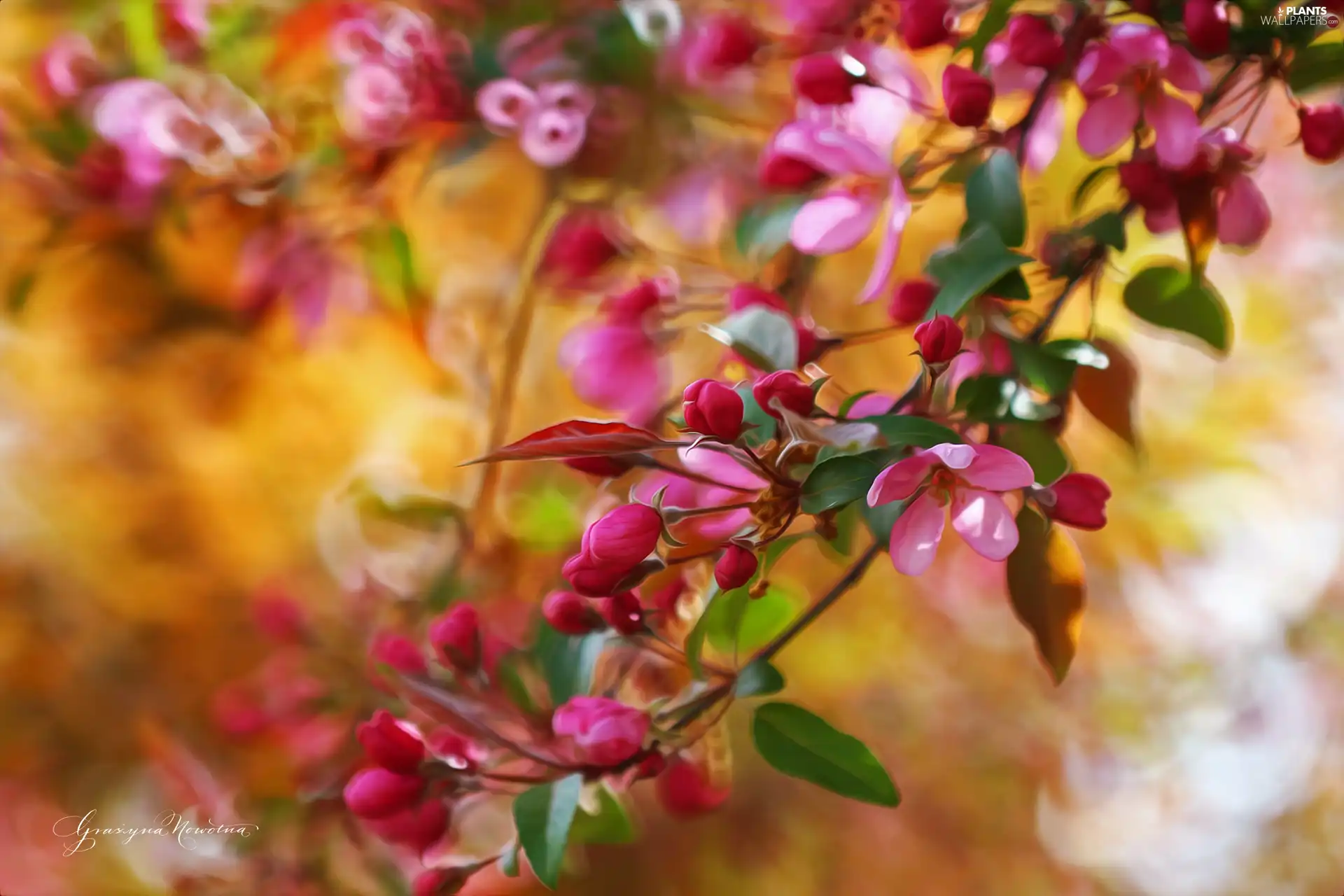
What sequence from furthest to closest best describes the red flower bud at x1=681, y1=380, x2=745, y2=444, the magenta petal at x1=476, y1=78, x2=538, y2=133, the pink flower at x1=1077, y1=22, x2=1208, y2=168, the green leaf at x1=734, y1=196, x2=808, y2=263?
the magenta petal at x1=476, y1=78, x2=538, y2=133
the green leaf at x1=734, y1=196, x2=808, y2=263
the pink flower at x1=1077, y1=22, x2=1208, y2=168
the red flower bud at x1=681, y1=380, x2=745, y2=444

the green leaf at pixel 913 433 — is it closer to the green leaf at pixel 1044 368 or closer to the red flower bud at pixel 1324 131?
the green leaf at pixel 1044 368

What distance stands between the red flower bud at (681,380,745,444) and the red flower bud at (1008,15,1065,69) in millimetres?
220

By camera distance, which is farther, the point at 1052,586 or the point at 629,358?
the point at 629,358

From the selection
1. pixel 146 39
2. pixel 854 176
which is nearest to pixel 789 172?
pixel 854 176

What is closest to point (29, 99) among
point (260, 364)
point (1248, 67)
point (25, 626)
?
point (260, 364)

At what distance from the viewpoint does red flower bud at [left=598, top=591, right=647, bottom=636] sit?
1.22ft

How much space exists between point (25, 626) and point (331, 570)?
0.20m

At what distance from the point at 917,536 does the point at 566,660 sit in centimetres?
21

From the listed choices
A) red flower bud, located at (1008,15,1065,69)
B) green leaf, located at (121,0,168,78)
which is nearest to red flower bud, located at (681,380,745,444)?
red flower bud, located at (1008,15,1065,69)

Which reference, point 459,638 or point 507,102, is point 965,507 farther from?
point 507,102

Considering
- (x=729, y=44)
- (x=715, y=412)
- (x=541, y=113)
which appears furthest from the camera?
(x=541, y=113)

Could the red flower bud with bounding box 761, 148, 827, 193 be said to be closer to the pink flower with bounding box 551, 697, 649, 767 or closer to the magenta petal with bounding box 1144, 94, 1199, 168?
the magenta petal with bounding box 1144, 94, 1199, 168

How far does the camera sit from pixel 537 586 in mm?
634

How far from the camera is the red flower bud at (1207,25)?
0.39 metres
